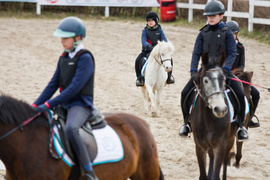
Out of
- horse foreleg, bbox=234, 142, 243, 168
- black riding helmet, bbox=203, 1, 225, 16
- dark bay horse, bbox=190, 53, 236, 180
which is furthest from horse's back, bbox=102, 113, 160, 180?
horse foreleg, bbox=234, 142, 243, 168

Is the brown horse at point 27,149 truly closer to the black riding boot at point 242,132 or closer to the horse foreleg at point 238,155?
the black riding boot at point 242,132

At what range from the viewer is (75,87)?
3729 millimetres

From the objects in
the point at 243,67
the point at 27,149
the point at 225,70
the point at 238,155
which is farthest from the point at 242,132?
the point at 27,149

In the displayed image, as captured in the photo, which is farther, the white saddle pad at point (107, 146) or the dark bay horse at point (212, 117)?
the dark bay horse at point (212, 117)

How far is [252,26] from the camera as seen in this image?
18.2 metres

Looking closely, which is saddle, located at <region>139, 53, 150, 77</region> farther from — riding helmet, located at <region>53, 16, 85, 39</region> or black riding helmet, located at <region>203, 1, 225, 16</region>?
riding helmet, located at <region>53, 16, 85, 39</region>

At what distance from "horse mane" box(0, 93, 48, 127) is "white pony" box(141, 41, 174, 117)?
5.90 metres

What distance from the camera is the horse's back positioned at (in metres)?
4.09

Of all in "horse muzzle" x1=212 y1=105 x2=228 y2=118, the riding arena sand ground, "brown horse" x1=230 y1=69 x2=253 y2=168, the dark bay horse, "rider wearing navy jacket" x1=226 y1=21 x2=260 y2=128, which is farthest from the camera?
the riding arena sand ground

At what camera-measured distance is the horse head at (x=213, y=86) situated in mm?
4672

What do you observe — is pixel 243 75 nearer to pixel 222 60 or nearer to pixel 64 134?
pixel 222 60

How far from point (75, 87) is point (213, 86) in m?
1.79

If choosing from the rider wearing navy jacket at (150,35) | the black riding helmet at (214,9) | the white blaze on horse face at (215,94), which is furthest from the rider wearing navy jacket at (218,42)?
the rider wearing navy jacket at (150,35)

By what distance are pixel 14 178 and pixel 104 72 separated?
31.9ft
